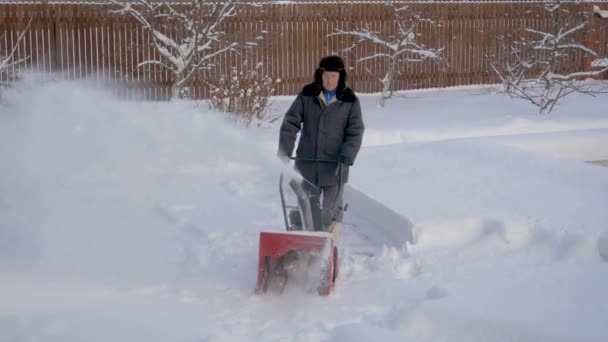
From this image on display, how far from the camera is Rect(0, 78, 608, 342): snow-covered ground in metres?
5.66

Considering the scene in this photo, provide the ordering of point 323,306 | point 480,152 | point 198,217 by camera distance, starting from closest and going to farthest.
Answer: point 323,306, point 198,217, point 480,152

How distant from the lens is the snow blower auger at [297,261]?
615 cm

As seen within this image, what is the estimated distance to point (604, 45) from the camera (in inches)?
898

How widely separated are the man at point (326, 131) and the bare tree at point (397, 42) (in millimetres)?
11386

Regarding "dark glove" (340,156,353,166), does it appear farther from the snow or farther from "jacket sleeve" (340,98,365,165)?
the snow

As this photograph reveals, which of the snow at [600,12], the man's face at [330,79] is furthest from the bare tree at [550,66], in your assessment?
the man's face at [330,79]

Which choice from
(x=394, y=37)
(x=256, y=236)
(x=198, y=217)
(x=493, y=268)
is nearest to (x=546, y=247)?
(x=493, y=268)

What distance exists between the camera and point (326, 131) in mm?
6918

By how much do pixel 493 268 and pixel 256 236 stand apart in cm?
234

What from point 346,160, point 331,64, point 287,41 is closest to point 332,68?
point 331,64

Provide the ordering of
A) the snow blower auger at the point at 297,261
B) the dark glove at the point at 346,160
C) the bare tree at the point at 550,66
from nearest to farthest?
the snow blower auger at the point at 297,261
the dark glove at the point at 346,160
the bare tree at the point at 550,66

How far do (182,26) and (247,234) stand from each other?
10056 mm

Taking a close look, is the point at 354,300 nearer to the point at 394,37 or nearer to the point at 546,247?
the point at 546,247

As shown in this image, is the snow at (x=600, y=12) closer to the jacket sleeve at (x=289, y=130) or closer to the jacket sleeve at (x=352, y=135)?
the jacket sleeve at (x=352, y=135)
